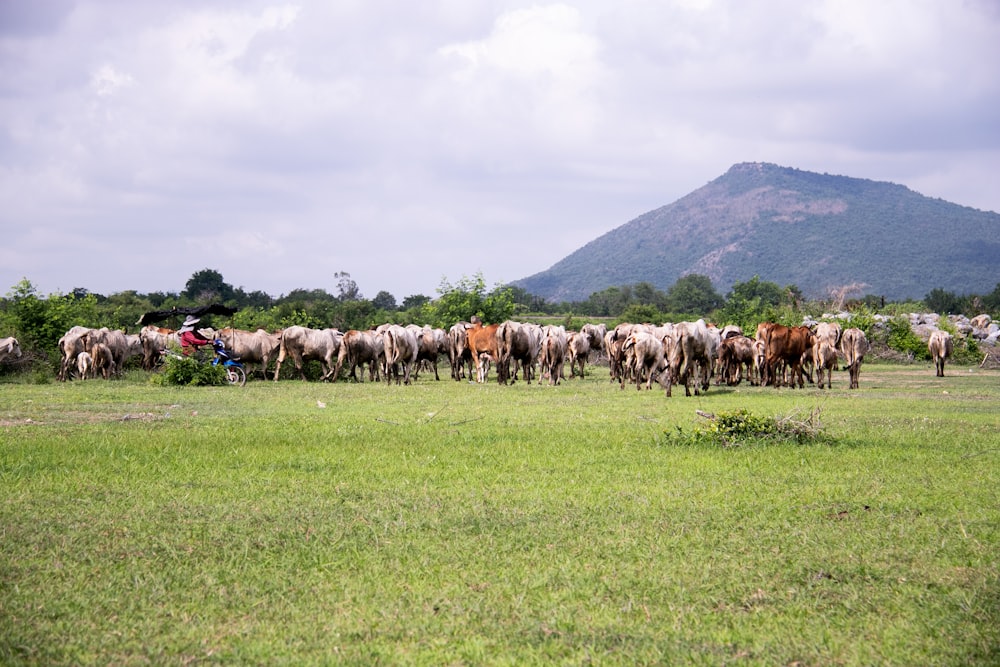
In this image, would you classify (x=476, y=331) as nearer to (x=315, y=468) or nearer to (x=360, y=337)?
(x=360, y=337)

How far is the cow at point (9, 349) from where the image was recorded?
2503 cm

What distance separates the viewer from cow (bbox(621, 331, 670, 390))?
23.2m

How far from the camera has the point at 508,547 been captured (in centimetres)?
625

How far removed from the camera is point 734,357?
28.4 m

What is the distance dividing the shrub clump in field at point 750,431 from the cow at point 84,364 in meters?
20.0

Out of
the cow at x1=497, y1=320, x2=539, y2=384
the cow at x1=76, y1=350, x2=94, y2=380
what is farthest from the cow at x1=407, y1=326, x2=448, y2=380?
the cow at x1=76, y1=350, x2=94, y2=380

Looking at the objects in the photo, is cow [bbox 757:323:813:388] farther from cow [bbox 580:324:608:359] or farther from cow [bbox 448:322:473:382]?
cow [bbox 448:322:473:382]

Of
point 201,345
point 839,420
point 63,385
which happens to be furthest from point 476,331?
point 839,420

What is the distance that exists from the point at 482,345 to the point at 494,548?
74.8ft

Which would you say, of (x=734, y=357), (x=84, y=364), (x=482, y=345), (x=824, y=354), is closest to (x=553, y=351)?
(x=482, y=345)

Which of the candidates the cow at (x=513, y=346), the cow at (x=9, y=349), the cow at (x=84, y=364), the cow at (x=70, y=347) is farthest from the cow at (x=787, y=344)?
the cow at (x=9, y=349)

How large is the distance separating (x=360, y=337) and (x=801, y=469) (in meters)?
20.7

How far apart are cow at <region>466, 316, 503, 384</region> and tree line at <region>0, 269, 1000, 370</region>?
8879 millimetres

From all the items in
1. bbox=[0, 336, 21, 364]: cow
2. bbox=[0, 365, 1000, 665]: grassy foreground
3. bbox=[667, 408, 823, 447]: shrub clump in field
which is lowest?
bbox=[0, 365, 1000, 665]: grassy foreground
